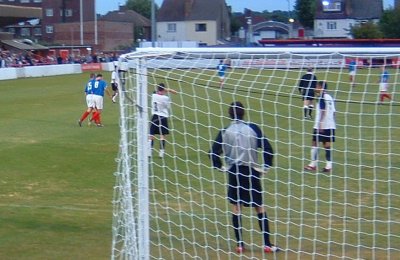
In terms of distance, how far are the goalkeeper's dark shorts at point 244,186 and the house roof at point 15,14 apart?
59.2 m

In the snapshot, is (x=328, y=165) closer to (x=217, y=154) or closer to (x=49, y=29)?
(x=217, y=154)

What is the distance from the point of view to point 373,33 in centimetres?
6400

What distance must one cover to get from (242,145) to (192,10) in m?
93.4

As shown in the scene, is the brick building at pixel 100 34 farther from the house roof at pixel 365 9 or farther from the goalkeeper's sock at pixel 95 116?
the goalkeeper's sock at pixel 95 116

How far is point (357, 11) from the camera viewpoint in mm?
91938

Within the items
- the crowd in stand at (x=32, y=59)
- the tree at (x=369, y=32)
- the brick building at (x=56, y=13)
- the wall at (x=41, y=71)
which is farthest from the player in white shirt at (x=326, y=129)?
the brick building at (x=56, y=13)

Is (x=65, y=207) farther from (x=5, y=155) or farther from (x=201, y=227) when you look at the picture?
(x=5, y=155)

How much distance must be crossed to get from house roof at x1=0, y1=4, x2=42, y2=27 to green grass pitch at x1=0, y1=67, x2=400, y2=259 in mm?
46806

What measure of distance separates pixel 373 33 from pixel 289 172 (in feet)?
162

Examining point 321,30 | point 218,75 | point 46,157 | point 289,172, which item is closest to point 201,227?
point 218,75

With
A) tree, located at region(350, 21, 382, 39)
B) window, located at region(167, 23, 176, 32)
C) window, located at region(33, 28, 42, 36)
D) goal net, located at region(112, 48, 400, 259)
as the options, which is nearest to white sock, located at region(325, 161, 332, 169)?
goal net, located at region(112, 48, 400, 259)

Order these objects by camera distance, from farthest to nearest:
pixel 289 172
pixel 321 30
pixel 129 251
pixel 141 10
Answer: pixel 141 10
pixel 321 30
pixel 289 172
pixel 129 251

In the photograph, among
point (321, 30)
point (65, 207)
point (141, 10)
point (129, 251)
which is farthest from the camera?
point (141, 10)

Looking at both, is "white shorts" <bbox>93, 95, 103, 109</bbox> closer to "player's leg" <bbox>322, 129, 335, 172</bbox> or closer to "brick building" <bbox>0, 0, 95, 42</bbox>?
"player's leg" <bbox>322, 129, 335, 172</bbox>
